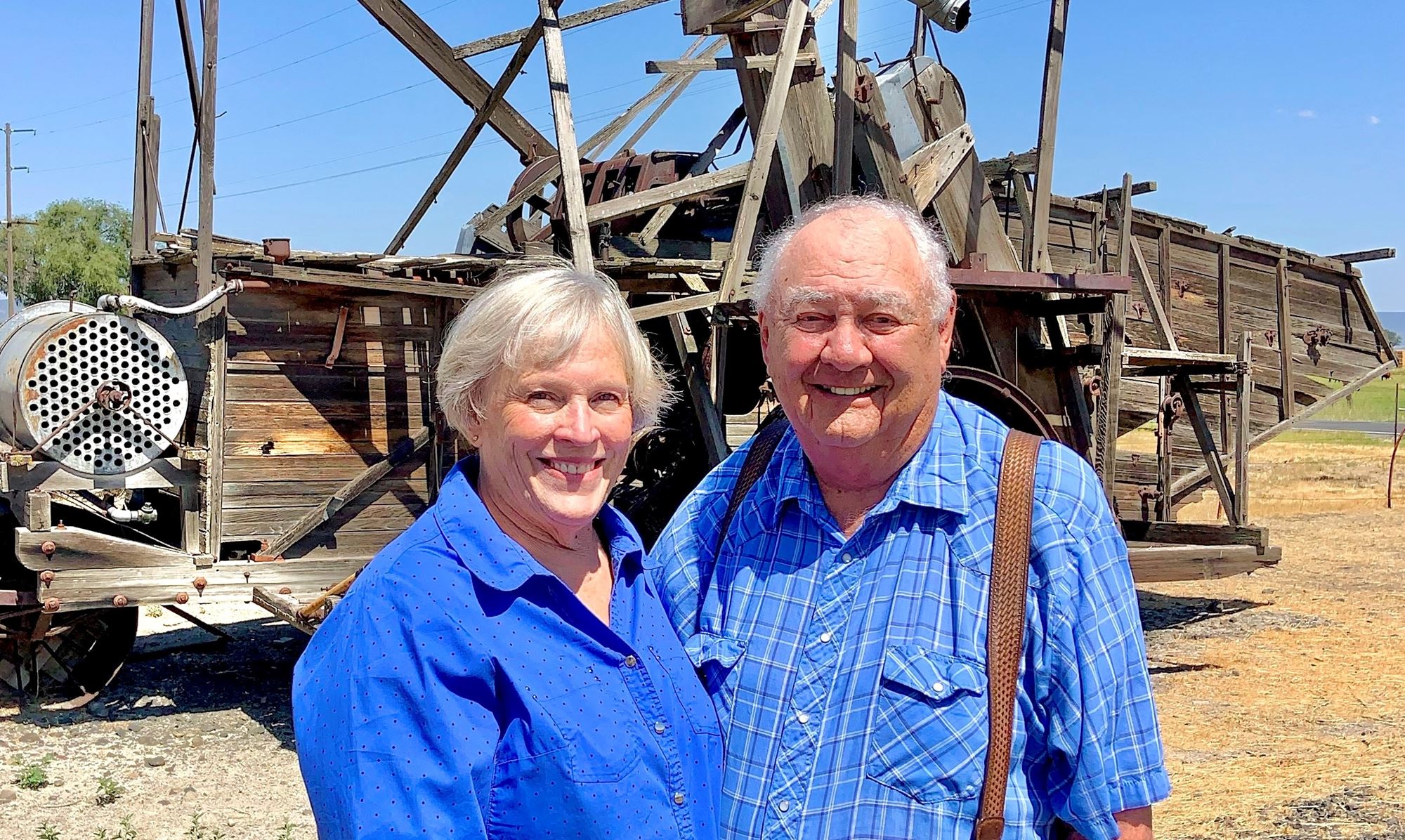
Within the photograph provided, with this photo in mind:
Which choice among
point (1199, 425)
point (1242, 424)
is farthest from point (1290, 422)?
point (1199, 425)

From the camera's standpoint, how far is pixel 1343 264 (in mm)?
12992

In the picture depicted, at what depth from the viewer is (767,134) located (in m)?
6.13

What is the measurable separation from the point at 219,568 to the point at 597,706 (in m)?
5.58

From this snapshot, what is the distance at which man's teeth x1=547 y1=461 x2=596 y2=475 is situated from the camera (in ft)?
6.30

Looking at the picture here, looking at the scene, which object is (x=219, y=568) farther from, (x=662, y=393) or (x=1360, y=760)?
(x=1360, y=760)

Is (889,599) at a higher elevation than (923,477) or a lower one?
lower

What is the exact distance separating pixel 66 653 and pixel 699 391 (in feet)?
13.4

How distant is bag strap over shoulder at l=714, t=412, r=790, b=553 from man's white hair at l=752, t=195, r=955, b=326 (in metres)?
0.30

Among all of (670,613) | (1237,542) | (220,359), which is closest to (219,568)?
(220,359)

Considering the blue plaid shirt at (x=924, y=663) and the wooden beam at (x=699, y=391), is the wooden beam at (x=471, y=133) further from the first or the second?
the blue plaid shirt at (x=924, y=663)

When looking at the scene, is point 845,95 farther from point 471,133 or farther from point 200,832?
point 200,832

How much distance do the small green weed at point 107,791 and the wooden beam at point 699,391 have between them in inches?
136

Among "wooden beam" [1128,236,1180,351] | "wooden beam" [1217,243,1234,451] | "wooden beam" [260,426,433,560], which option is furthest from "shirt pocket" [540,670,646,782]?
"wooden beam" [1217,243,1234,451]

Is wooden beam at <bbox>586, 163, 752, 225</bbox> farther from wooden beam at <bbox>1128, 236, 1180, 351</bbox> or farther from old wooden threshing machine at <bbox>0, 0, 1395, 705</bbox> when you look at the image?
wooden beam at <bbox>1128, 236, 1180, 351</bbox>
